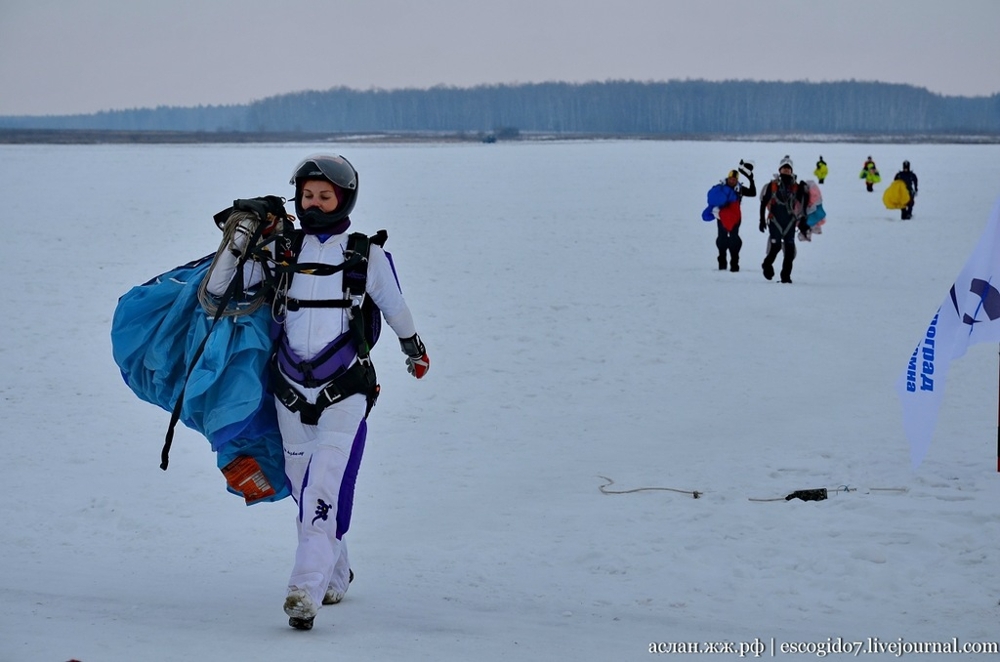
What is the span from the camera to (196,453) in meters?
8.14

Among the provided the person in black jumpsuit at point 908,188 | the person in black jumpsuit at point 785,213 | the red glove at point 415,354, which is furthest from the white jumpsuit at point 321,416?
the person in black jumpsuit at point 908,188

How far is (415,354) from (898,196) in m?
23.3

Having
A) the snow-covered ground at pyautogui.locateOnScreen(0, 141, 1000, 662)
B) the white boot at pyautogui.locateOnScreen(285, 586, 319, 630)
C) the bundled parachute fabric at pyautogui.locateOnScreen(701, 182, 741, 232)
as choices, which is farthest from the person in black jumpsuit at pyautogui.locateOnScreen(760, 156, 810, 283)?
the white boot at pyautogui.locateOnScreen(285, 586, 319, 630)

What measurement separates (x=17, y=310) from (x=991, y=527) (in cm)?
1024

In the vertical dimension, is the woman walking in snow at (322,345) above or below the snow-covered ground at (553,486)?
above

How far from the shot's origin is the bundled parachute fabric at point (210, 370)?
4777 millimetres

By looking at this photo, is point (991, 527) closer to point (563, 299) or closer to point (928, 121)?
point (563, 299)

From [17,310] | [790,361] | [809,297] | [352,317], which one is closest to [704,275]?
[809,297]

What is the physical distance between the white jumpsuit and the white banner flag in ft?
8.14

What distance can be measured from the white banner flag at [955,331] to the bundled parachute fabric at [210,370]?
9.47 ft

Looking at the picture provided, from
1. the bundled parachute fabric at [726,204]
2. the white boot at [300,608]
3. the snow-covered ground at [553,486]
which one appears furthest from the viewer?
the bundled parachute fabric at [726,204]

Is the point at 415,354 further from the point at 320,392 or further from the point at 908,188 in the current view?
the point at 908,188

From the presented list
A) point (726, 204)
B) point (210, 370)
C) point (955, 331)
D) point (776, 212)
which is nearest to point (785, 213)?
point (776, 212)

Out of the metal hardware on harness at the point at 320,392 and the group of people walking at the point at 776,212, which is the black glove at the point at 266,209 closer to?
the metal hardware on harness at the point at 320,392
